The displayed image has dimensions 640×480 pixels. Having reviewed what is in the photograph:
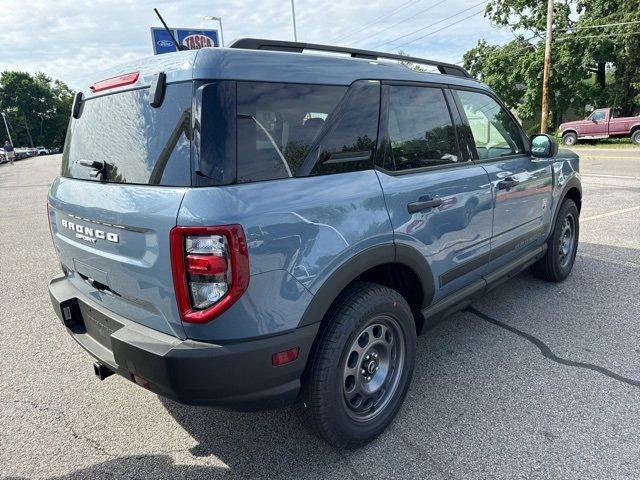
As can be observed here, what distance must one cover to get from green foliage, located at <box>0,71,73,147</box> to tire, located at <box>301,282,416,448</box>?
9124cm

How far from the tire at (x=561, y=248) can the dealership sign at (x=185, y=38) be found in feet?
24.5

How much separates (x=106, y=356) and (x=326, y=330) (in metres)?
1.11

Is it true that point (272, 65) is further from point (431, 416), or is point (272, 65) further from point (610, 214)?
point (610, 214)

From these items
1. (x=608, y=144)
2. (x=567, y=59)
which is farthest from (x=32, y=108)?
(x=608, y=144)

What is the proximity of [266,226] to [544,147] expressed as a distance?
2.86 meters

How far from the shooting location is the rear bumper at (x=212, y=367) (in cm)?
180

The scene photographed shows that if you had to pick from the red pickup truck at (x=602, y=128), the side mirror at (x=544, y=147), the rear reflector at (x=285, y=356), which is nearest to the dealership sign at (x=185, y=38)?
the side mirror at (x=544, y=147)

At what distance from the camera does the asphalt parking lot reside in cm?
222

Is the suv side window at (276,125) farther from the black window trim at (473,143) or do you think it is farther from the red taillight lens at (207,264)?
Answer: the black window trim at (473,143)

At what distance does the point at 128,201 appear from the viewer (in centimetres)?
196

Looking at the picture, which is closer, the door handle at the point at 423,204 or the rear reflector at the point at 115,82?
the rear reflector at the point at 115,82

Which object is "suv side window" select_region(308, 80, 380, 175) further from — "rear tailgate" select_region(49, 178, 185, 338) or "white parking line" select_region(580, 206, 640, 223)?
"white parking line" select_region(580, 206, 640, 223)

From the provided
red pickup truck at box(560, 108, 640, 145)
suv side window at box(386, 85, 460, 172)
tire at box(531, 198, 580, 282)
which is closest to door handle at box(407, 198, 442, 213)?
suv side window at box(386, 85, 460, 172)

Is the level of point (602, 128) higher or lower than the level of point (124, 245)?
lower
